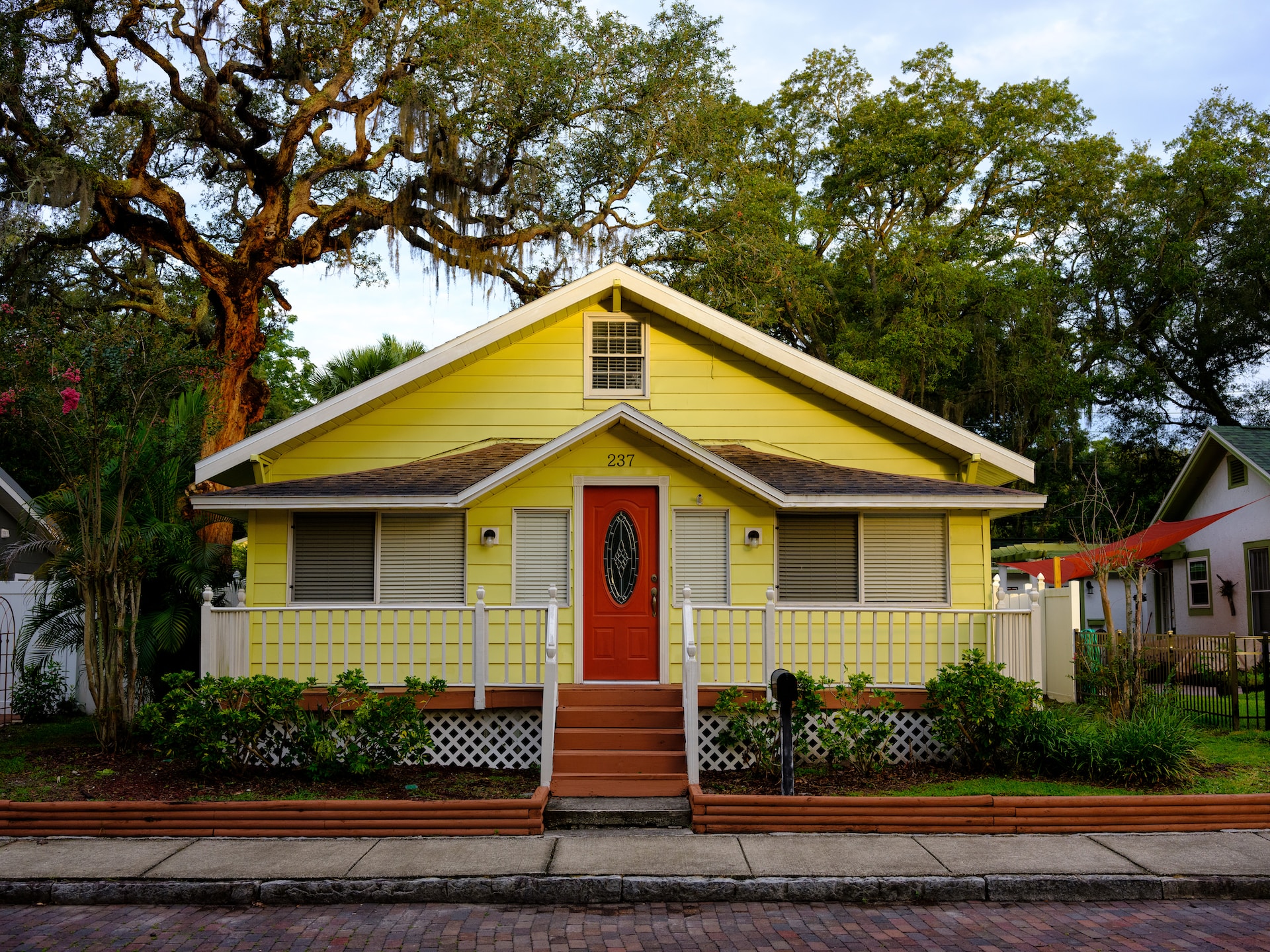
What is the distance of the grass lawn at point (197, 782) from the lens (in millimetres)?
9789

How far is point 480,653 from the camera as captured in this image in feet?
37.0

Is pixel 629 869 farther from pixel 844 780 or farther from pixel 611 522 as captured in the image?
pixel 611 522

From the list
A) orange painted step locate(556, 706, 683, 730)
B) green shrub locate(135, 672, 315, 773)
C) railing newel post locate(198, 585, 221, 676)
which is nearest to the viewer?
green shrub locate(135, 672, 315, 773)

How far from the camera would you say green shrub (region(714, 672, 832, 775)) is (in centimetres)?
1061

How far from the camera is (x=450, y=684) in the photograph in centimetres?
1183

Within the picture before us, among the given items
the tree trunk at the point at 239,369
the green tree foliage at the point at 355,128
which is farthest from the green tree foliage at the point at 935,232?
the tree trunk at the point at 239,369

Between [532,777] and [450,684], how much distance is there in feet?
4.80

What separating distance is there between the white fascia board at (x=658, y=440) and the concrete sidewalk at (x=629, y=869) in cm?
405

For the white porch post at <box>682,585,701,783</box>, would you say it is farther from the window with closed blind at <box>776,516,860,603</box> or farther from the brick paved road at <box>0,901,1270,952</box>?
the brick paved road at <box>0,901,1270,952</box>

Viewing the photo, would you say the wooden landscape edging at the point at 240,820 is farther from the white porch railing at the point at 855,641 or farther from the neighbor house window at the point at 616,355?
the neighbor house window at the point at 616,355

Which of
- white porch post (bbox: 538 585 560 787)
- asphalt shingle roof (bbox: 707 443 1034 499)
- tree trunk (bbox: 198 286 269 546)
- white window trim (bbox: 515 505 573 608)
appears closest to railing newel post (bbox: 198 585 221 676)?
white window trim (bbox: 515 505 573 608)

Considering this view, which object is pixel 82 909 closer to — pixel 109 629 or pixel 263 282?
pixel 109 629

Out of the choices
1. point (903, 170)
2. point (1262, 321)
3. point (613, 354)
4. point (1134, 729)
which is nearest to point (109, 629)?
point (613, 354)

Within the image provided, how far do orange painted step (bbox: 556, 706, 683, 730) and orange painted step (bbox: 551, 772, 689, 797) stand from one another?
1.00 m
